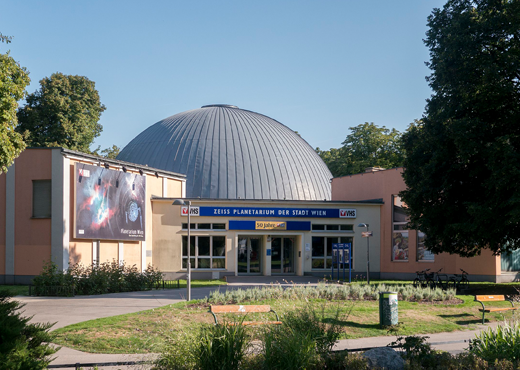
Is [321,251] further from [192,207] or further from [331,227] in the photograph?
[192,207]

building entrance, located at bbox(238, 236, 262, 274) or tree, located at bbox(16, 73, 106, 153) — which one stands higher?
tree, located at bbox(16, 73, 106, 153)

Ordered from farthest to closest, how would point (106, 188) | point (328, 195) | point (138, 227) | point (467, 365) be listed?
point (328, 195) → point (138, 227) → point (106, 188) → point (467, 365)

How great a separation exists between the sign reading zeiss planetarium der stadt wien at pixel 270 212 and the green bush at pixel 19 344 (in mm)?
26637

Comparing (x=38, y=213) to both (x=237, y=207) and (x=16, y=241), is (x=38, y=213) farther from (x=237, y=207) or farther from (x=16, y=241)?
(x=237, y=207)

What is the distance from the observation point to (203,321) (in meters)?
14.5

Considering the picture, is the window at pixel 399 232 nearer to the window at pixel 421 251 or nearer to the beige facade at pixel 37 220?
the window at pixel 421 251

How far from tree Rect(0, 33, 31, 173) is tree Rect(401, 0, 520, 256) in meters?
17.3

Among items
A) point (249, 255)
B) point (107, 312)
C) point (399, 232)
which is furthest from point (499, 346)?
point (249, 255)

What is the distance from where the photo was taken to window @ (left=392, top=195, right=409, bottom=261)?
35.4 m

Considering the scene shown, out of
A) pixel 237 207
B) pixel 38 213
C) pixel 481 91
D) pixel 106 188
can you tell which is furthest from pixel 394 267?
pixel 38 213

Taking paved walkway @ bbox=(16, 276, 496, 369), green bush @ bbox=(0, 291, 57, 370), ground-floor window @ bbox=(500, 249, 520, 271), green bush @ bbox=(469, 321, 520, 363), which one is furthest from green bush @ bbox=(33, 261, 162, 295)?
ground-floor window @ bbox=(500, 249, 520, 271)

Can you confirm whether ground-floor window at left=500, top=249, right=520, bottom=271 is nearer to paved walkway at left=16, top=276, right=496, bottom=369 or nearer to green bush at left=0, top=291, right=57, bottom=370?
paved walkway at left=16, top=276, right=496, bottom=369

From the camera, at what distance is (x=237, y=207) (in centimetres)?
3569

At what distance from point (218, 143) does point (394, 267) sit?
60.4ft
